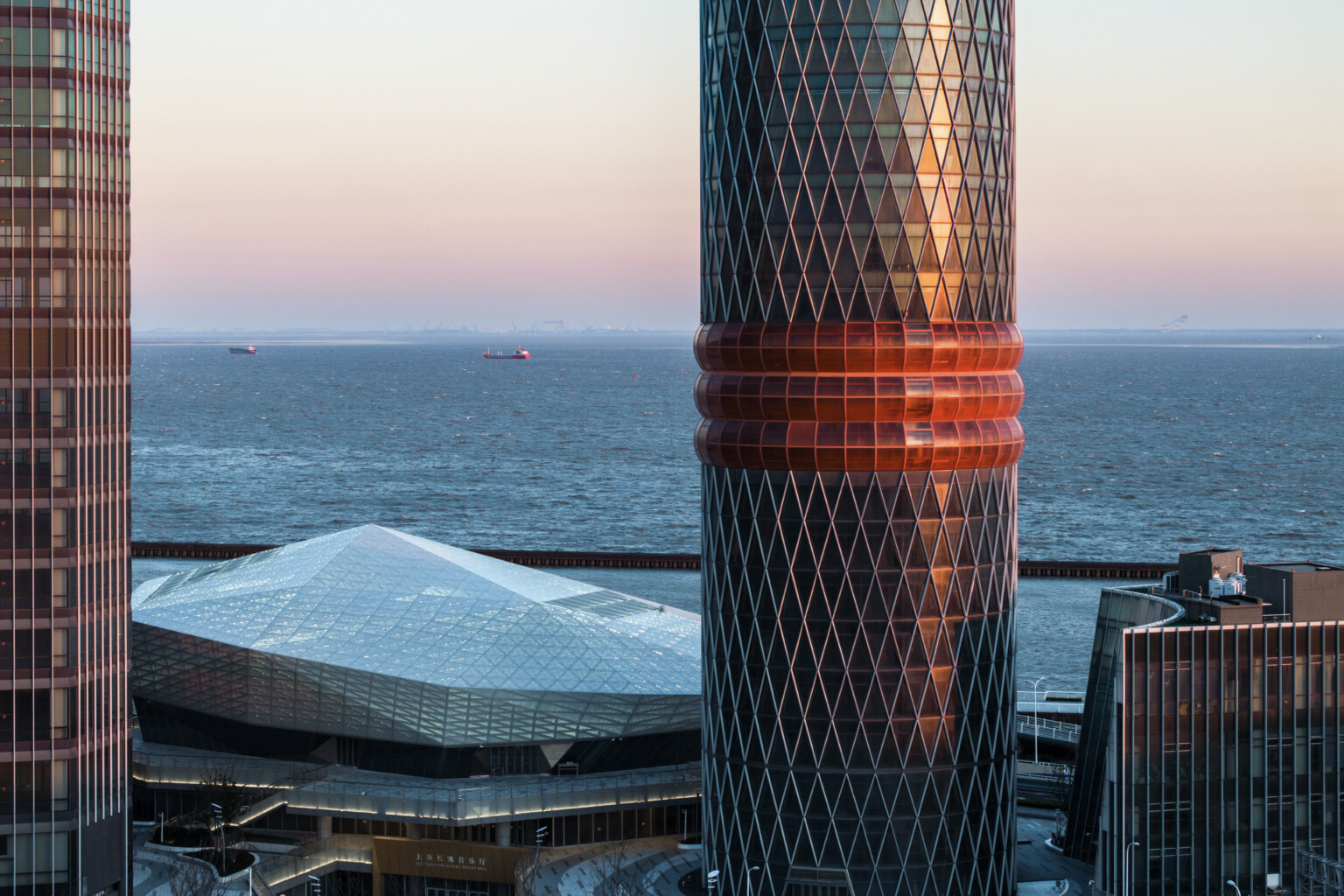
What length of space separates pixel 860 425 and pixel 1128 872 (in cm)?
2630

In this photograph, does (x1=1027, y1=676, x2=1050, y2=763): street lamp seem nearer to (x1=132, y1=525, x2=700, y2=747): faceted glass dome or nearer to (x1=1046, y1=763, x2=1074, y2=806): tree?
(x1=1046, y1=763, x2=1074, y2=806): tree

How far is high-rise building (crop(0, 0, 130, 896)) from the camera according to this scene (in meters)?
86.7

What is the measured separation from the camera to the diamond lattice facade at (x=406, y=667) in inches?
4336

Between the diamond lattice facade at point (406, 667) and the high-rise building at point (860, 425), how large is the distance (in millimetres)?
21492

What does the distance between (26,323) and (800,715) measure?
45.6 meters

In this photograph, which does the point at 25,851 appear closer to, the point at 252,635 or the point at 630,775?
the point at 252,635

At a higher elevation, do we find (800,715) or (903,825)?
(800,715)

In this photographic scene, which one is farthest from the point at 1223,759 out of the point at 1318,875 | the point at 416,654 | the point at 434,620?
the point at 434,620

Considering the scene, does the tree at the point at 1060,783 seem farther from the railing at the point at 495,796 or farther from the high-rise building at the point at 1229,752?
the high-rise building at the point at 1229,752

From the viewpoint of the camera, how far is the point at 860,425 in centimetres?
8862

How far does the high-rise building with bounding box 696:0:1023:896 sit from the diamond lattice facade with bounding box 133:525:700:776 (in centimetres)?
2149

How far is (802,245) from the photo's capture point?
288ft

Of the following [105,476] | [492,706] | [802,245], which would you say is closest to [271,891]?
[492,706]

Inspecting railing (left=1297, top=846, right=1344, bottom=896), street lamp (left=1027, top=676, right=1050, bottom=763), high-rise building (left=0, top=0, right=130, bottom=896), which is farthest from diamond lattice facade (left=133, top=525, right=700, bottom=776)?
railing (left=1297, top=846, right=1344, bottom=896)
